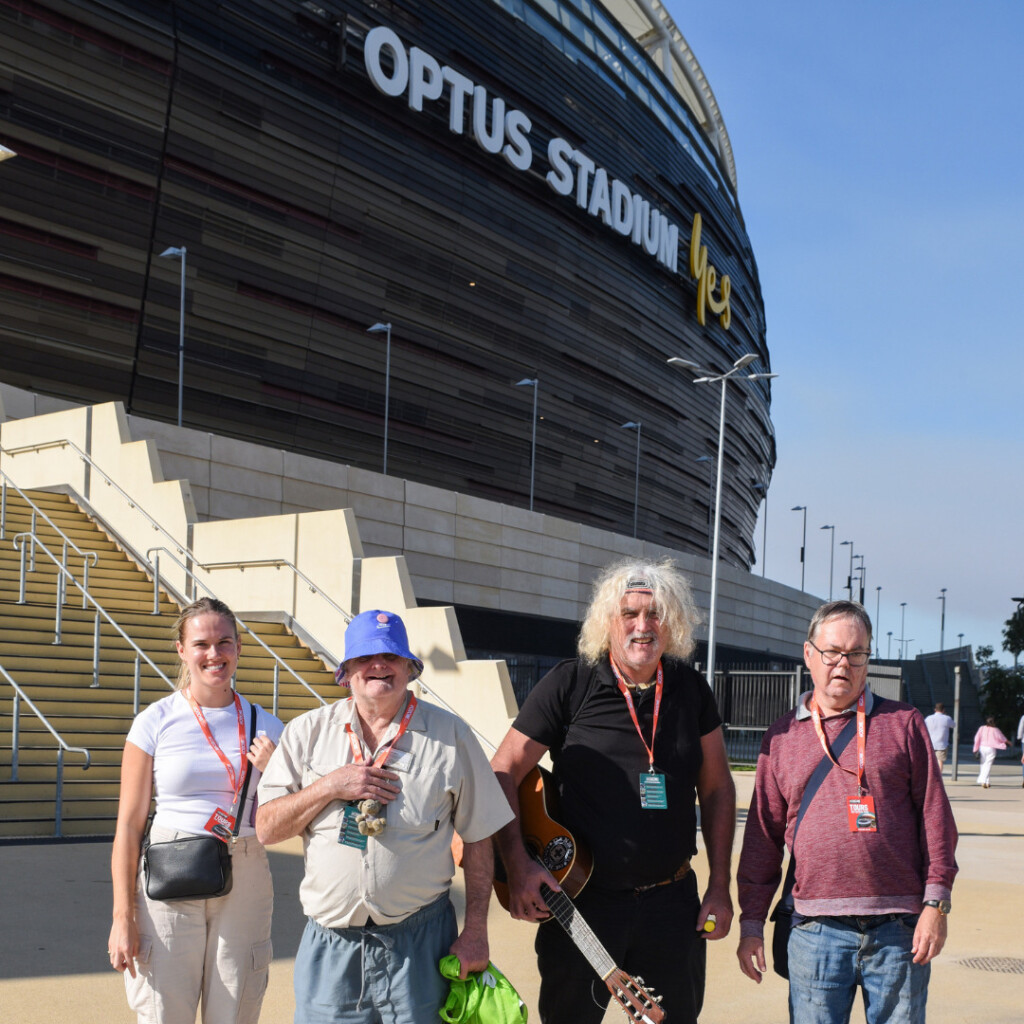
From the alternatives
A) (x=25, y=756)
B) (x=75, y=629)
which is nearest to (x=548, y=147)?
(x=75, y=629)

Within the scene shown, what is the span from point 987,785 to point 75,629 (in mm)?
18094

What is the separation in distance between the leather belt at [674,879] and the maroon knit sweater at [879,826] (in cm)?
27

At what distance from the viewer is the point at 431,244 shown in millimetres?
37344

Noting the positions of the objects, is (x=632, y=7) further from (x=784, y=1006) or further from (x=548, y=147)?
(x=784, y=1006)

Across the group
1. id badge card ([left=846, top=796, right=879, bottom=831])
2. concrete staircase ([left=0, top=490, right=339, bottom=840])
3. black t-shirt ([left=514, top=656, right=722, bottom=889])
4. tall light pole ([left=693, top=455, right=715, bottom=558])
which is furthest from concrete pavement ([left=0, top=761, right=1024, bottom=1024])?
tall light pole ([left=693, top=455, right=715, bottom=558])

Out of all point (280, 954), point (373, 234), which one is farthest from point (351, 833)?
point (373, 234)

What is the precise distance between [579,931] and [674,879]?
376mm

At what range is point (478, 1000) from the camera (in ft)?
10.8

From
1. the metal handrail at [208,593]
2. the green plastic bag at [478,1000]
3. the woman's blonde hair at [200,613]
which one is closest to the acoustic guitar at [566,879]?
the green plastic bag at [478,1000]

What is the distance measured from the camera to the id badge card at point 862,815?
3459mm

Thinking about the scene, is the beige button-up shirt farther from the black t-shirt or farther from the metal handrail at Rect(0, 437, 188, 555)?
the metal handrail at Rect(0, 437, 188, 555)

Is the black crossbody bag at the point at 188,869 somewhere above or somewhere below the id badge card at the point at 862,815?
below

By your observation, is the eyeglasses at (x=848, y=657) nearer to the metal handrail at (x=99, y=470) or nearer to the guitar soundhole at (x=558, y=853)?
the guitar soundhole at (x=558, y=853)

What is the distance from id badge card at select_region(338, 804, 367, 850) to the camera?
326 centimetres
